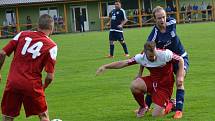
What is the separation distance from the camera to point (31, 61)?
22.7 feet

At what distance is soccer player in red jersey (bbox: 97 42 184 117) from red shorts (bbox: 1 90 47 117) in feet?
5.63

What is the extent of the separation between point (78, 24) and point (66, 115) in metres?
46.0

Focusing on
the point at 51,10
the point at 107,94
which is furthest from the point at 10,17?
the point at 107,94

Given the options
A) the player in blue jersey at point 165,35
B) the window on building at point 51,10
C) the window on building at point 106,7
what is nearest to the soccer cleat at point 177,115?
the player in blue jersey at point 165,35

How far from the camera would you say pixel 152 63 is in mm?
8633

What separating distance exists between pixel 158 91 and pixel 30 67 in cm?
270

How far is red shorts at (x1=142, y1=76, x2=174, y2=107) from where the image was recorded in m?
8.73

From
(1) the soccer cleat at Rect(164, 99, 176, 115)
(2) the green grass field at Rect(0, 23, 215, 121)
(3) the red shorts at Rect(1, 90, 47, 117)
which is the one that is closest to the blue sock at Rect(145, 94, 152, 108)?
(2) the green grass field at Rect(0, 23, 215, 121)

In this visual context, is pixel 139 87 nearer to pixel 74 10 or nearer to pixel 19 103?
pixel 19 103

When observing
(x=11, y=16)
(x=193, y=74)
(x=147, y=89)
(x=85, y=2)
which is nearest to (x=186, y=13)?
(x=85, y=2)

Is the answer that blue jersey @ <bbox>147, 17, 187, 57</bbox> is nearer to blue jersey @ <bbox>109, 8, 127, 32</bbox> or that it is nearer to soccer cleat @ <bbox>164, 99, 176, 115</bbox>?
soccer cleat @ <bbox>164, 99, 176, 115</bbox>

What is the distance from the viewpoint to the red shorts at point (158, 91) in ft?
28.6

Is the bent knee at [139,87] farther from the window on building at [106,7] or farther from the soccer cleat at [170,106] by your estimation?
the window on building at [106,7]

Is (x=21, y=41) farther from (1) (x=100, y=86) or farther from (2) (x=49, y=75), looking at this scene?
(1) (x=100, y=86)
